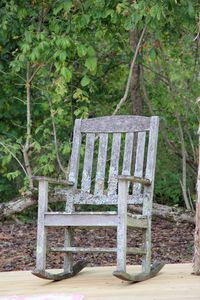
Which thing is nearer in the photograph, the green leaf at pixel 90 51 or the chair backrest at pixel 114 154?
the chair backrest at pixel 114 154

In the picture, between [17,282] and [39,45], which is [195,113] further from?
[17,282]

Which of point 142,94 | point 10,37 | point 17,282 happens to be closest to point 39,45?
point 10,37

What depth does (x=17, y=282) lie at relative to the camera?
16.1ft

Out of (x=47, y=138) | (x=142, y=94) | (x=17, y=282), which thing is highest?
(x=142, y=94)

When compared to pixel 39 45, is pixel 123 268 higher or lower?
lower

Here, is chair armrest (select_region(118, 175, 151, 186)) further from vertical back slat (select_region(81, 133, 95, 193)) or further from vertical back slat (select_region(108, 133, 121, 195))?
vertical back slat (select_region(81, 133, 95, 193))

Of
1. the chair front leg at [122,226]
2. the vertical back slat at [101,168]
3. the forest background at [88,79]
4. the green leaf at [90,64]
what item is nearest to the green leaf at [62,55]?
the forest background at [88,79]

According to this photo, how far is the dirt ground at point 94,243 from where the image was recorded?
662 cm

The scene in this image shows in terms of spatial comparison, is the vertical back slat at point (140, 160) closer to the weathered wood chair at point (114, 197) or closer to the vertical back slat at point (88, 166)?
the weathered wood chair at point (114, 197)

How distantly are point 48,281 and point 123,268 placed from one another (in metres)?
0.56

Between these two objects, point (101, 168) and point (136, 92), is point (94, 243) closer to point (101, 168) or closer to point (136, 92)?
point (136, 92)

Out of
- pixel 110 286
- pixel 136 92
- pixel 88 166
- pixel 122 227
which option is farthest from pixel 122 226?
pixel 136 92

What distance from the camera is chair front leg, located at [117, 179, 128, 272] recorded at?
14.8 feet

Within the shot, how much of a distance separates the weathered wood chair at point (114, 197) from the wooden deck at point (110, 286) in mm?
72
